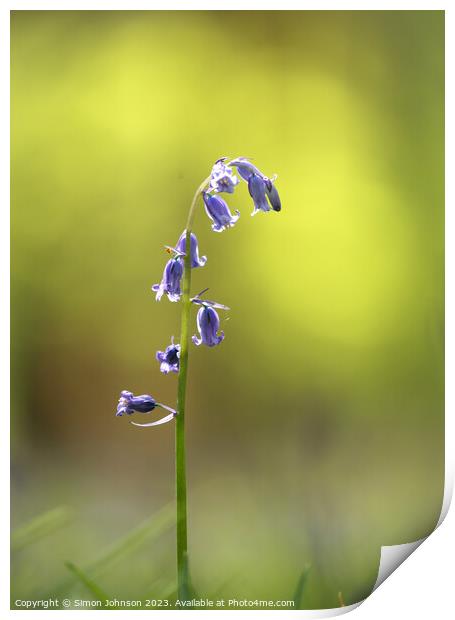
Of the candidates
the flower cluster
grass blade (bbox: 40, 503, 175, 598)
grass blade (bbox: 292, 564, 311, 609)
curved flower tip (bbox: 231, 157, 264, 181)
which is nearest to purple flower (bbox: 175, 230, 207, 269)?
the flower cluster

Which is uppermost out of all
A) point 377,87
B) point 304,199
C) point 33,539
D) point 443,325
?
point 377,87

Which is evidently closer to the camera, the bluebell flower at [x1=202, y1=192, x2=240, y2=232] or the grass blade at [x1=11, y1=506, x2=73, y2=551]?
the bluebell flower at [x1=202, y1=192, x2=240, y2=232]

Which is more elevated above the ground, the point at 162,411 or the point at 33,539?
the point at 162,411

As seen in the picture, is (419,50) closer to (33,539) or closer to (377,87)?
(377,87)

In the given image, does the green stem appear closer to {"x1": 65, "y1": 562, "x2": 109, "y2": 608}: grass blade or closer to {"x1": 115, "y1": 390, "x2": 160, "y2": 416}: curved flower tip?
{"x1": 115, "y1": 390, "x2": 160, "y2": 416}: curved flower tip

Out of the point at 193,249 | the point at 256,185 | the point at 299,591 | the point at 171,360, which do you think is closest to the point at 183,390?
the point at 171,360
